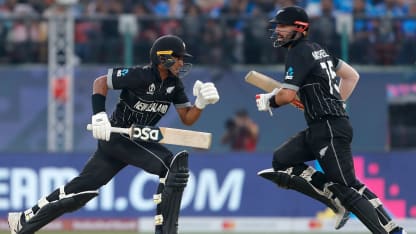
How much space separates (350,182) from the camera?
30.0ft

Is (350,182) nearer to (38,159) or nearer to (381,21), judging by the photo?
(38,159)

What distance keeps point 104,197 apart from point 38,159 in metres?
0.97

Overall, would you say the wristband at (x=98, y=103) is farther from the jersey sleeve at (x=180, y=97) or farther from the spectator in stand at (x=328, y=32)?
the spectator in stand at (x=328, y=32)

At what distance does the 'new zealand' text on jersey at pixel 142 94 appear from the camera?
30.3 ft

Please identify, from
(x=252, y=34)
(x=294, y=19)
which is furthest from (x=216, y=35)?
(x=294, y=19)

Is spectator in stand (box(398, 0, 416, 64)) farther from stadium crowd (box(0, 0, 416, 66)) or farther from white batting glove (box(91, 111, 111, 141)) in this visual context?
white batting glove (box(91, 111, 111, 141))

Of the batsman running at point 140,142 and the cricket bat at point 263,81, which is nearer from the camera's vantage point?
the batsman running at point 140,142

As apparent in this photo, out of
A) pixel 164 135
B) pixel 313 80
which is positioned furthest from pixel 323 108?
pixel 164 135

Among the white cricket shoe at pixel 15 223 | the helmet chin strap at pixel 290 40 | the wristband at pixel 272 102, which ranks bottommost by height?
the white cricket shoe at pixel 15 223

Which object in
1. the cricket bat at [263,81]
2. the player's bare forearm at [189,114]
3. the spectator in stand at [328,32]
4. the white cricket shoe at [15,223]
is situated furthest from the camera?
the spectator in stand at [328,32]

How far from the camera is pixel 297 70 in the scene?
8.98 metres

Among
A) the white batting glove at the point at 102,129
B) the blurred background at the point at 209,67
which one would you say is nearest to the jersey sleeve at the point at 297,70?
the white batting glove at the point at 102,129

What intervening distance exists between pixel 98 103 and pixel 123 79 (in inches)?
11.7

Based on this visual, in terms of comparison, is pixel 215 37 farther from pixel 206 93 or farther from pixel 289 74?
pixel 289 74
